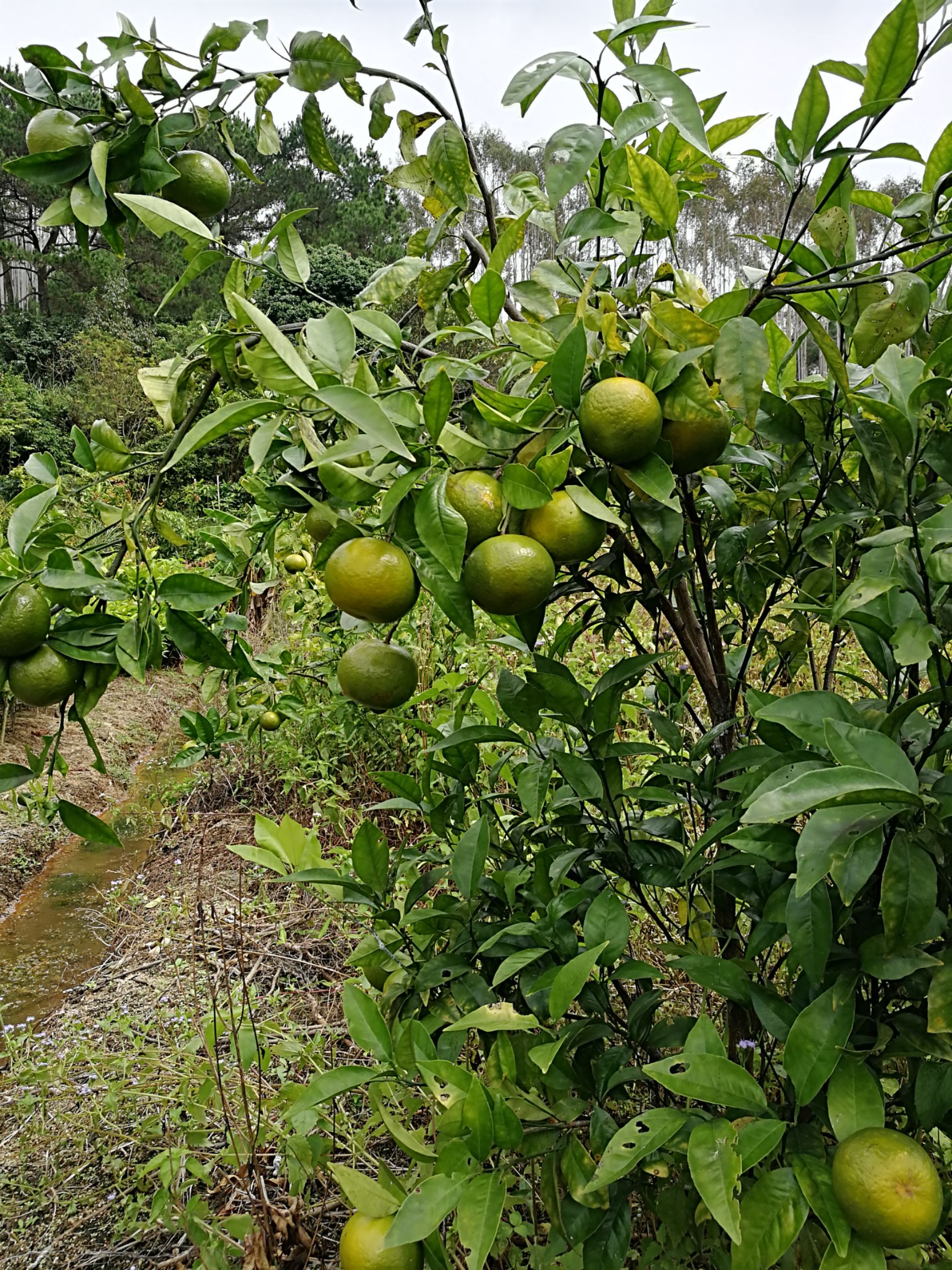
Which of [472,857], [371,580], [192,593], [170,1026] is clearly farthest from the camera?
[170,1026]

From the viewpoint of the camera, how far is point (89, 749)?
4.21 m

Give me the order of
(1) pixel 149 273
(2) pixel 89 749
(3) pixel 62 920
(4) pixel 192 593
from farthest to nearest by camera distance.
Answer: (1) pixel 149 273 → (2) pixel 89 749 → (3) pixel 62 920 → (4) pixel 192 593

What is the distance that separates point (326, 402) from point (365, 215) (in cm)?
1757

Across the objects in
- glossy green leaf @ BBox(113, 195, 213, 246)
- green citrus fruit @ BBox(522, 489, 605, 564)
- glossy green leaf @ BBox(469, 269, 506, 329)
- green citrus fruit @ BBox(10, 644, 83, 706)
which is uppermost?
glossy green leaf @ BBox(113, 195, 213, 246)

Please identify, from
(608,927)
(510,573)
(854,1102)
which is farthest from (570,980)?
(510,573)

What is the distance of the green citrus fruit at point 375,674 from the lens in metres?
0.58

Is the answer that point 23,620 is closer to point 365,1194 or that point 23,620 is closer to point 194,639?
point 194,639

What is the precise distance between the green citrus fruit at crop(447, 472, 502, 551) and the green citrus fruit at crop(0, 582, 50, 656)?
27cm

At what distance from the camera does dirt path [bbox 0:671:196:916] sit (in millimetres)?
3104

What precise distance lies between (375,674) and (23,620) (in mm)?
225

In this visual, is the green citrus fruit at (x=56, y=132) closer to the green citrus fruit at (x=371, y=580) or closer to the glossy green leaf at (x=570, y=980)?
the green citrus fruit at (x=371, y=580)

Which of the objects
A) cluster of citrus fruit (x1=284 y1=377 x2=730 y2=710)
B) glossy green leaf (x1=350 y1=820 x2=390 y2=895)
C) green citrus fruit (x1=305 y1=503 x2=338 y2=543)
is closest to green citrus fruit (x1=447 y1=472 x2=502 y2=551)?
cluster of citrus fruit (x1=284 y1=377 x2=730 y2=710)

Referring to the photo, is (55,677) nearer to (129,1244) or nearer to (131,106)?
(131,106)

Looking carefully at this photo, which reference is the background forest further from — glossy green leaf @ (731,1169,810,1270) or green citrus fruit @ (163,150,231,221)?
glossy green leaf @ (731,1169,810,1270)
